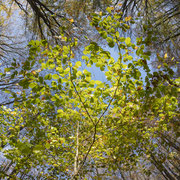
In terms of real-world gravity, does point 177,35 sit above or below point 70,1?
below

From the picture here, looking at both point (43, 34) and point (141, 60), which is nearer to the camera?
point (141, 60)

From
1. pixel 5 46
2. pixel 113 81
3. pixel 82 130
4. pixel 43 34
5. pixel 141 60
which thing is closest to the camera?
pixel 141 60

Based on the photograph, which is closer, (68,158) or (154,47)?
(68,158)

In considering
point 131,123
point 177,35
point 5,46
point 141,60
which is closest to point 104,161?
point 131,123

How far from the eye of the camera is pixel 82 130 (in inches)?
124

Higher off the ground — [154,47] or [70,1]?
[70,1]

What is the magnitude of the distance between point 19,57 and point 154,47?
14.5ft

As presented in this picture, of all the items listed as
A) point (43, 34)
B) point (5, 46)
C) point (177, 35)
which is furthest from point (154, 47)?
point (5, 46)

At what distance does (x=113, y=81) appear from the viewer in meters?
1.59

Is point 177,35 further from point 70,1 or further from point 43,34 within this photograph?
point 43,34

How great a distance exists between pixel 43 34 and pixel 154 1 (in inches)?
116

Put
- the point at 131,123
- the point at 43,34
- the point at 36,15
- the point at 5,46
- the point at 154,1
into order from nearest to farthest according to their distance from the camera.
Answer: the point at 131,123 < the point at 154,1 < the point at 36,15 < the point at 43,34 < the point at 5,46

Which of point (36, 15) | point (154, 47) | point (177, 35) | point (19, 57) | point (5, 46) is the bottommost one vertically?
point (177, 35)

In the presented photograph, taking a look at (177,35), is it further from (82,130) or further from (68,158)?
(68,158)
